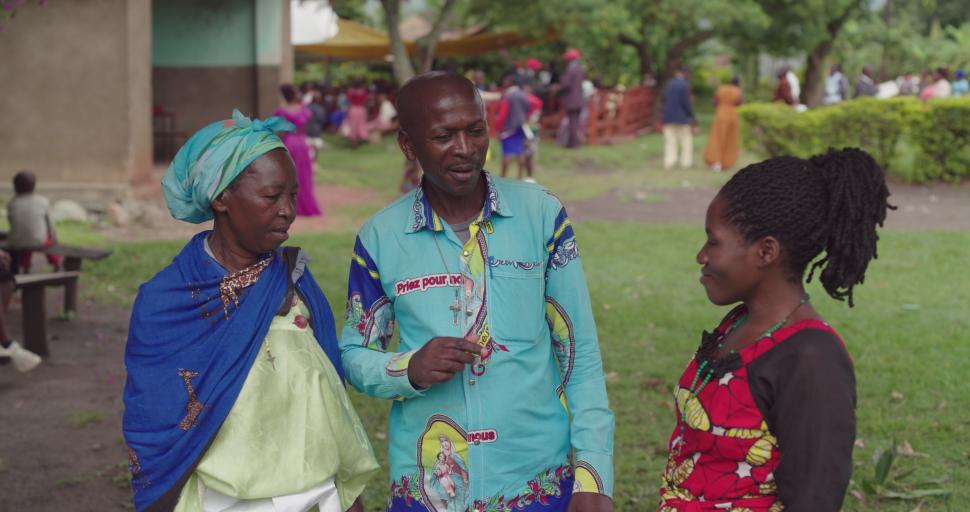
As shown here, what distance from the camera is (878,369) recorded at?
7.39 m

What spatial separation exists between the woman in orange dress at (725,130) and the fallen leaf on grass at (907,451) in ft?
47.5

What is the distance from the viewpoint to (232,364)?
278cm

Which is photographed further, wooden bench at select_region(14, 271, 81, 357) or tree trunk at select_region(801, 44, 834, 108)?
tree trunk at select_region(801, 44, 834, 108)

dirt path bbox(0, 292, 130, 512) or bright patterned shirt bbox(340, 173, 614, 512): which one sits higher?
bright patterned shirt bbox(340, 173, 614, 512)

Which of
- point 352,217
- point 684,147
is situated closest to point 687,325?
point 352,217

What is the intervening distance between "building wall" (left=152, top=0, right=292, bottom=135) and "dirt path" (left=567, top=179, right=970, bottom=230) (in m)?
6.34

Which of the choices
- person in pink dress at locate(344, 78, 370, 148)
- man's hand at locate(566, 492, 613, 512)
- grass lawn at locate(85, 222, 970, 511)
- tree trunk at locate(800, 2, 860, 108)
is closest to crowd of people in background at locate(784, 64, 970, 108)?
tree trunk at locate(800, 2, 860, 108)

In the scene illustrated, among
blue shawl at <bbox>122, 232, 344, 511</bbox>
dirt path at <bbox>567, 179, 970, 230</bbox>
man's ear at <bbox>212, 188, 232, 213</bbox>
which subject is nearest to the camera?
blue shawl at <bbox>122, 232, 344, 511</bbox>

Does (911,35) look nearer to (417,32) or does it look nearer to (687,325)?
(417,32)

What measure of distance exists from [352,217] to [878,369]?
349 inches

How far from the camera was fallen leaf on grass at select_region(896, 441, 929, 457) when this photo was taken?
5750 millimetres

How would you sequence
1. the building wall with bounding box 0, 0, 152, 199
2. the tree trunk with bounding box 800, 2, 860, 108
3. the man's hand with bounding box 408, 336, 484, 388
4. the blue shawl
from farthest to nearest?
the tree trunk with bounding box 800, 2, 860, 108, the building wall with bounding box 0, 0, 152, 199, the blue shawl, the man's hand with bounding box 408, 336, 484, 388

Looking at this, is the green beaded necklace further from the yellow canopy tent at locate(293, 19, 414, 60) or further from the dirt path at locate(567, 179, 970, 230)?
the yellow canopy tent at locate(293, 19, 414, 60)

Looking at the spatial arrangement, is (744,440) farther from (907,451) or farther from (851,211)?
(907,451)
